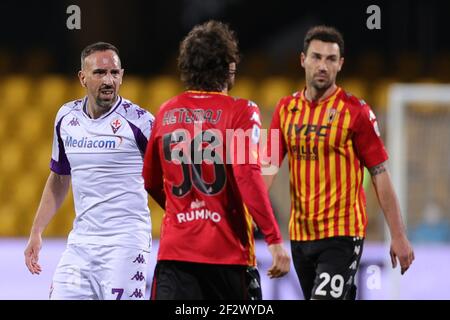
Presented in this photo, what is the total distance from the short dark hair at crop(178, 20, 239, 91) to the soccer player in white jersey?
77cm

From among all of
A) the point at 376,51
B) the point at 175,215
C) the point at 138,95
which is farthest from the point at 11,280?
the point at 376,51

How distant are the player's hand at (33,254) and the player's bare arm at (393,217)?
164 centimetres

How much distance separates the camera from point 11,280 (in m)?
7.31

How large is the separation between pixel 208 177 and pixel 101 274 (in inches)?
38.1

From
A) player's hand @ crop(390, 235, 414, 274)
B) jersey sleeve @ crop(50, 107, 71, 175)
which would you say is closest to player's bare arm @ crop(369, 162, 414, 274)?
player's hand @ crop(390, 235, 414, 274)

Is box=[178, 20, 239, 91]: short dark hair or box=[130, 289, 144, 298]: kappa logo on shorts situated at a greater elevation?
box=[178, 20, 239, 91]: short dark hair

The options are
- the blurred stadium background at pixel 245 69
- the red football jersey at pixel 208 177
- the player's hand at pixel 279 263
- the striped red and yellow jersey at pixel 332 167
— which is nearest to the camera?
the player's hand at pixel 279 263

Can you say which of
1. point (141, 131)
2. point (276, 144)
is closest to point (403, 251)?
point (276, 144)

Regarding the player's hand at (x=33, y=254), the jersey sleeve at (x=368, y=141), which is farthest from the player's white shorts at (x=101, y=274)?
the jersey sleeve at (x=368, y=141)

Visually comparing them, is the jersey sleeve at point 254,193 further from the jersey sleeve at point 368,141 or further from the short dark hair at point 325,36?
the short dark hair at point 325,36

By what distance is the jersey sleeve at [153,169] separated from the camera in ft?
12.7

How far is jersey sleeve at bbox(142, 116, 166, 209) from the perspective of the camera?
12.7 ft

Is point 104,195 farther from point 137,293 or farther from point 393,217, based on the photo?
point 393,217

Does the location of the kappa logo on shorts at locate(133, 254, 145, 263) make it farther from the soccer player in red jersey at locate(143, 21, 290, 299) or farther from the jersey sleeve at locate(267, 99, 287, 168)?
the jersey sleeve at locate(267, 99, 287, 168)
